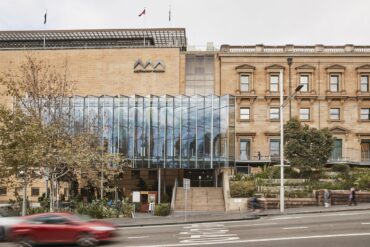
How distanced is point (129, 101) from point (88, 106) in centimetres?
418

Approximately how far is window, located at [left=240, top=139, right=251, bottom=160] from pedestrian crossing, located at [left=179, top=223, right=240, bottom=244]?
3011 cm

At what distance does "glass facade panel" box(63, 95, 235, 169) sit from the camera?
1954 inches

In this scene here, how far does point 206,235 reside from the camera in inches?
938

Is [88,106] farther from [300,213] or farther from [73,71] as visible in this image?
[300,213]

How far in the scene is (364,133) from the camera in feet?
190

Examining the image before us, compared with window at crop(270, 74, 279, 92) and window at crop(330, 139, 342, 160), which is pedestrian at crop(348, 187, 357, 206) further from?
window at crop(270, 74, 279, 92)

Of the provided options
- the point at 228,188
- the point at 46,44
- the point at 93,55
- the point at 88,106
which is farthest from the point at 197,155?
the point at 46,44

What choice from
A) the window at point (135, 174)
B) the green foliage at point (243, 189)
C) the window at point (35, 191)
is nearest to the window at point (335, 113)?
the green foliage at point (243, 189)

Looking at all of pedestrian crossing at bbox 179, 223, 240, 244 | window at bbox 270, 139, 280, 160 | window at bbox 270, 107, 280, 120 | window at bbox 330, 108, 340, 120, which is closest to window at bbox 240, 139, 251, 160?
window at bbox 270, 139, 280, 160

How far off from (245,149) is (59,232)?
39.6m

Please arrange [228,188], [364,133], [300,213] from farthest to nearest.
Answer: [364,133]
[228,188]
[300,213]

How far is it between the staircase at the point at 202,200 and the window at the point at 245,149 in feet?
37.0

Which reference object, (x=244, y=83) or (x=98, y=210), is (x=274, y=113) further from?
(x=98, y=210)

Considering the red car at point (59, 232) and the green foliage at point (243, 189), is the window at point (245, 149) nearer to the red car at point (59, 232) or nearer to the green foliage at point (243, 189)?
the green foliage at point (243, 189)
